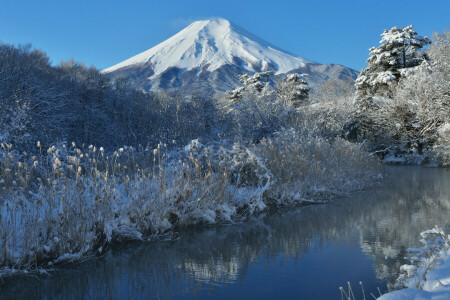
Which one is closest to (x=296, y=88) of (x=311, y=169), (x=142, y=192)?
(x=311, y=169)

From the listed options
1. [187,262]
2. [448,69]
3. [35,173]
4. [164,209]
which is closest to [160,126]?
[35,173]

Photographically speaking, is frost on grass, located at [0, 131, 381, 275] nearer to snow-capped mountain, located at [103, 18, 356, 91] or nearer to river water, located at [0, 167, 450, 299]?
river water, located at [0, 167, 450, 299]

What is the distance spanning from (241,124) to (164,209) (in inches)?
456

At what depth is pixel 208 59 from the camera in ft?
345

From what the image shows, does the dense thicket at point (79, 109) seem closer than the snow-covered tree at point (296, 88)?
Yes

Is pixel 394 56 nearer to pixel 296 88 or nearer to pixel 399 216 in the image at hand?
pixel 296 88

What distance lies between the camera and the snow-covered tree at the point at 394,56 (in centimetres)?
2159

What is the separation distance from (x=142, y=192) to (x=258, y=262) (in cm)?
224

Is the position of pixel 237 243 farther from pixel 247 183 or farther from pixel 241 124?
pixel 241 124

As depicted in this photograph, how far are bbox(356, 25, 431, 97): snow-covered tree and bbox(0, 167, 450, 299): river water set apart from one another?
48.7 feet

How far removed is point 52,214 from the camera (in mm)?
5363

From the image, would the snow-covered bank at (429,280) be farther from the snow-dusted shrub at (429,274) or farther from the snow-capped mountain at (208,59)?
the snow-capped mountain at (208,59)

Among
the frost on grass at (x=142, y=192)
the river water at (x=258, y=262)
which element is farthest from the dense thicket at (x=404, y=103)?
the river water at (x=258, y=262)

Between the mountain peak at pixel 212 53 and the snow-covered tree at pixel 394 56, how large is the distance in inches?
2975
